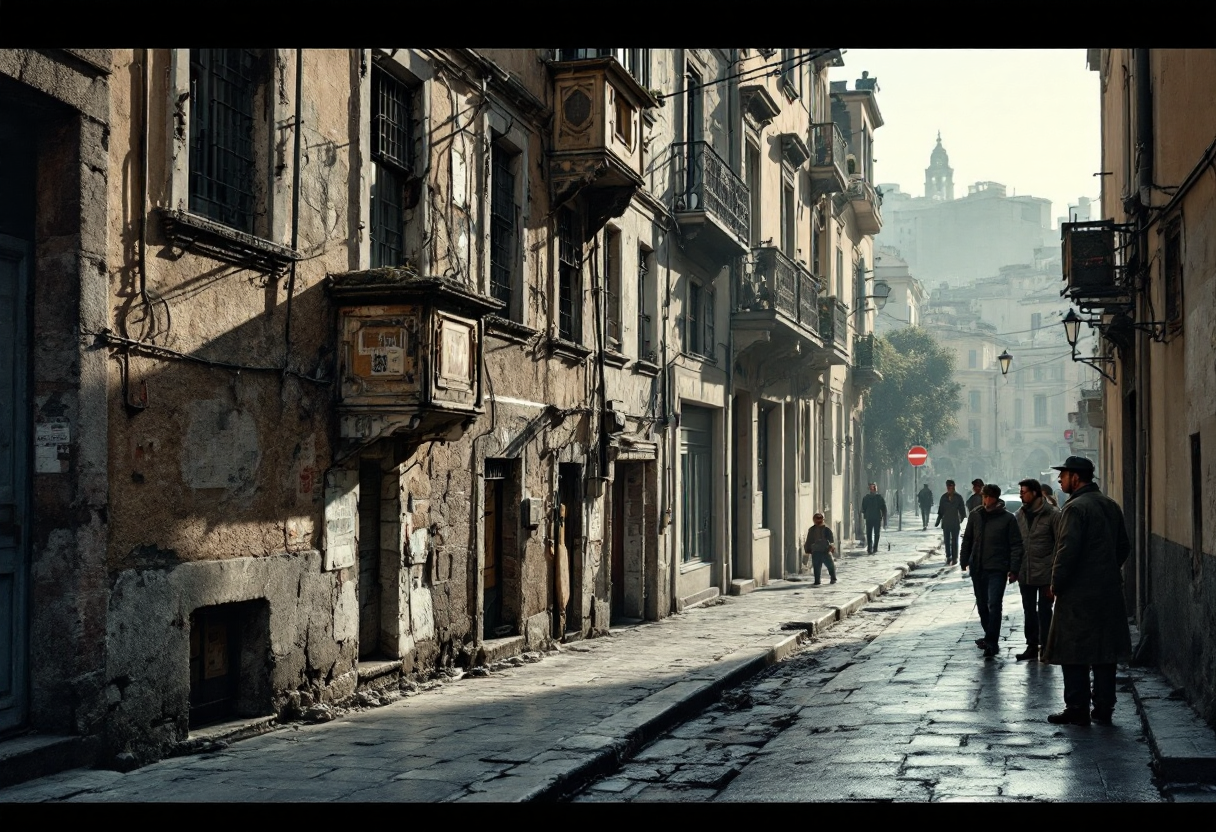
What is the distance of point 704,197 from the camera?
20.2 metres

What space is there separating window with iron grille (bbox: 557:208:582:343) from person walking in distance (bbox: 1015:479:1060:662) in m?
5.62

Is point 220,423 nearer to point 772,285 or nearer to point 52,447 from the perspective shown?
point 52,447

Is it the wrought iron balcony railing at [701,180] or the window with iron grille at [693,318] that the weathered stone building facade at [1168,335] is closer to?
the wrought iron balcony railing at [701,180]

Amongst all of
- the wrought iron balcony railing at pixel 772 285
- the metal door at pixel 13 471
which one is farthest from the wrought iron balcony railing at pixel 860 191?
the metal door at pixel 13 471

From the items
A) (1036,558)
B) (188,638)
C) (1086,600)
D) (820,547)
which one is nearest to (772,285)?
Answer: (820,547)

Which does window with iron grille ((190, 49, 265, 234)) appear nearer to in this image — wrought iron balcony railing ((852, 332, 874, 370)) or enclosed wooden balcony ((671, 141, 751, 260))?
enclosed wooden balcony ((671, 141, 751, 260))

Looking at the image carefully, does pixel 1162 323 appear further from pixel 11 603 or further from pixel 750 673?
pixel 11 603

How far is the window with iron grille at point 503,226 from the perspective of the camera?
556 inches

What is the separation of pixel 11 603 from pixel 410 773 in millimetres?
2440

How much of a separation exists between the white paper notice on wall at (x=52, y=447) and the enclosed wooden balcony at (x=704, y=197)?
13.5 meters

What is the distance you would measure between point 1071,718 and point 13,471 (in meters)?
7.38

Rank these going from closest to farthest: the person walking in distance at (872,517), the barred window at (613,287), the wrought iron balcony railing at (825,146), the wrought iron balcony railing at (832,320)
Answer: the barred window at (613,287), the wrought iron balcony railing at (832,320), the wrought iron balcony railing at (825,146), the person walking in distance at (872,517)

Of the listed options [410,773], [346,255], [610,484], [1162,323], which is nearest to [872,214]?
[610,484]
